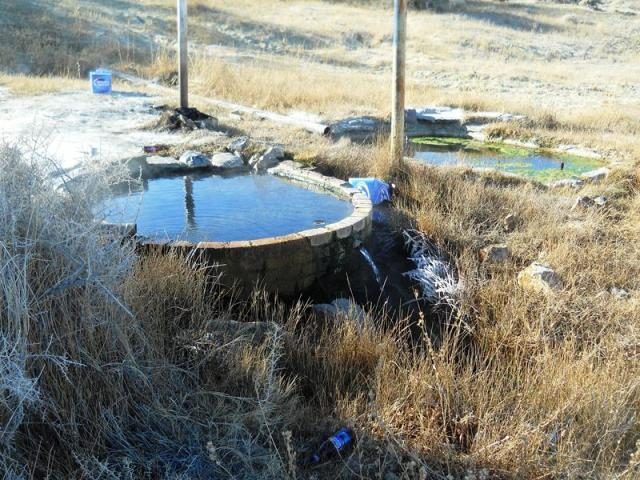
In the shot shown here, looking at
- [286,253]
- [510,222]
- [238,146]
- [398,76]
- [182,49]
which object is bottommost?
[510,222]

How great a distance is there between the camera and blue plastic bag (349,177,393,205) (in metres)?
6.40

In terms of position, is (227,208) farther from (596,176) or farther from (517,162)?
(517,162)

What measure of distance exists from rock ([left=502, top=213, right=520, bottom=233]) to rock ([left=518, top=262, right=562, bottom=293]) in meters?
1.11

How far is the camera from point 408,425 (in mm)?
2941

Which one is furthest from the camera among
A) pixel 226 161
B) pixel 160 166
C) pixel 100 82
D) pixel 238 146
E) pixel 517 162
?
pixel 100 82

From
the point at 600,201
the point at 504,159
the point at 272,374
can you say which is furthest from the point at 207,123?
the point at 272,374

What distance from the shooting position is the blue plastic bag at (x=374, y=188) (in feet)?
21.0

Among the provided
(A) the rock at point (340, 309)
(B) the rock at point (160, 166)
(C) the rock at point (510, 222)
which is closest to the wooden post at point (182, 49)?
(B) the rock at point (160, 166)

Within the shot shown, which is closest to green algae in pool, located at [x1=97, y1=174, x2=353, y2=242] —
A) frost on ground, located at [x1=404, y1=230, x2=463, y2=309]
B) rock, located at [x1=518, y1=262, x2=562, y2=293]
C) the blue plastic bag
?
the blue plastic bag

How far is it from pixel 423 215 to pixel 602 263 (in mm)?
1609

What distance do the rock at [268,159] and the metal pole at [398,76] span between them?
127 centimetres

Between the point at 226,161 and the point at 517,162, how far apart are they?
4.54 metres

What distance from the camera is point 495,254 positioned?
544cm

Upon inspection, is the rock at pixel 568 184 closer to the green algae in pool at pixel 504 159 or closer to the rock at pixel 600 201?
the green algae in pool at pixel 504 159
